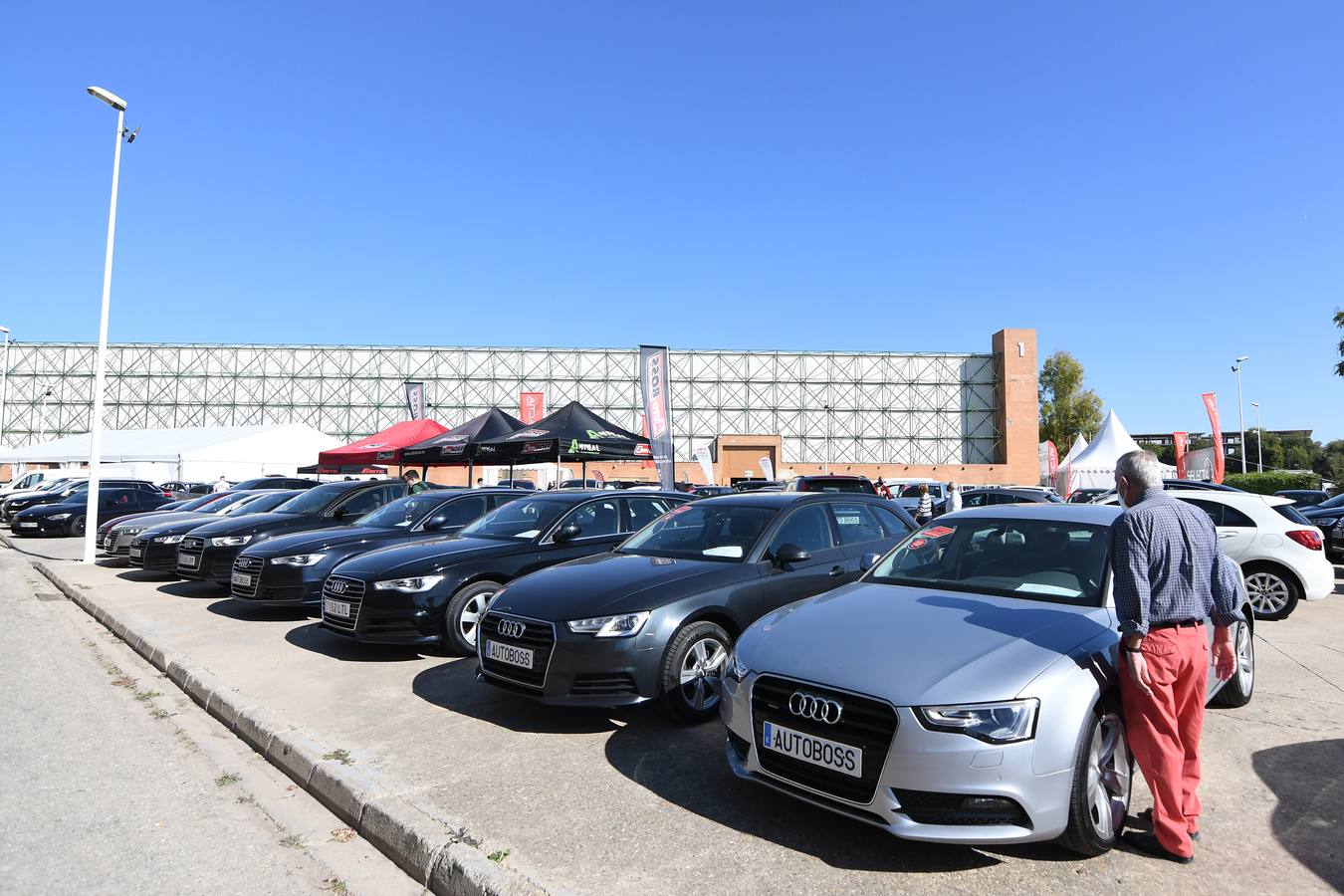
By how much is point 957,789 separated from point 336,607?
578 cm

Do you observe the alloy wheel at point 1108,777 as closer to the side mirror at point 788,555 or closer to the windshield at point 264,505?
the side mirror at point 788,555

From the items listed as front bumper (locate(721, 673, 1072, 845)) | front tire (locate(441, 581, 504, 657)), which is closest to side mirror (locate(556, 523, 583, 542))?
front tire (locate(441, 581, 504, 657))

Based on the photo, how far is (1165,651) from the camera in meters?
3.25

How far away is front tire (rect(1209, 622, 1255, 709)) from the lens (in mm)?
5141

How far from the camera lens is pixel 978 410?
62406mm

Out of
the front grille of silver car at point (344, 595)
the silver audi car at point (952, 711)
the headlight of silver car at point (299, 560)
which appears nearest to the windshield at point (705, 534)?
the silver audi car at point (952, 711)

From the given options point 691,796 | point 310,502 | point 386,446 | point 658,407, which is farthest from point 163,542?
point 691,796

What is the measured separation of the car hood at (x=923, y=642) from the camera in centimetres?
312

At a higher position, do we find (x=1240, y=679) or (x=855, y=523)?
(x=855, y=523)

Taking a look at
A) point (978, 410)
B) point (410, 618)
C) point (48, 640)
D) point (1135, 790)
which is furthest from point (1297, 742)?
point (978, 410)

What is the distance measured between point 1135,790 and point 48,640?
1006 centimetres

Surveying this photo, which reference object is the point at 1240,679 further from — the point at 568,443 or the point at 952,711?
the point at 568,443

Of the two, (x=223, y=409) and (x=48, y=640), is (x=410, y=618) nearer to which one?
(x=48, y=640)

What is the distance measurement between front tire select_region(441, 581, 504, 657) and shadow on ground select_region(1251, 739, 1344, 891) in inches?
216
